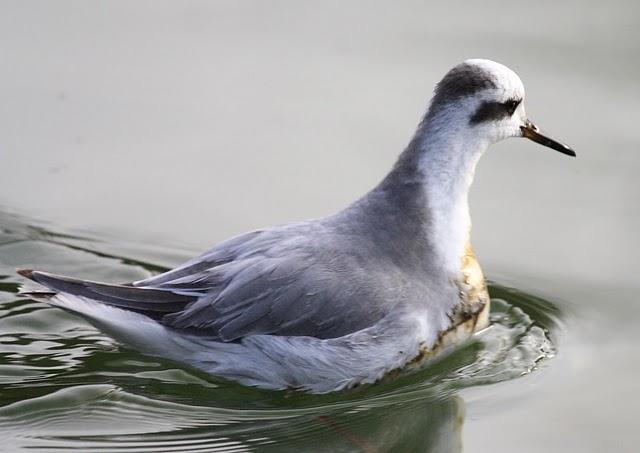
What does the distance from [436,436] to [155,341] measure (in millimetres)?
1517

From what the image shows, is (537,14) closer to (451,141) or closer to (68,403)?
(451,141)

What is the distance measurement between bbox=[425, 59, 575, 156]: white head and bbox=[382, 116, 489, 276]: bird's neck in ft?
0.06

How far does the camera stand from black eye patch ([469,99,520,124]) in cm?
707

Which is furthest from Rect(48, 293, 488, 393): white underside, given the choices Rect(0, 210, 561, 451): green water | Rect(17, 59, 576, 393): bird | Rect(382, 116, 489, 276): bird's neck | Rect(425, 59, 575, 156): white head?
Rect(425, 59, 575, 156): white head

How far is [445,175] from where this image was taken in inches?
278

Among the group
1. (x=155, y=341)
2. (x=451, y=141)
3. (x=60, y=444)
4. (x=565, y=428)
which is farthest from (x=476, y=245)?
(x=60, y=444)

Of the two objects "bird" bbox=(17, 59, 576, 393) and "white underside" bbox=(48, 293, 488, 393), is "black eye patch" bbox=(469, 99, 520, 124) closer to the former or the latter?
"bird" bbox=(17, 59, 576, 393)

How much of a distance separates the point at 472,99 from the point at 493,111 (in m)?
0.16


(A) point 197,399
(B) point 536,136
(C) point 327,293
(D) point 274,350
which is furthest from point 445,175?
(A) point 197,399

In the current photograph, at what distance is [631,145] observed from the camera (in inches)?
346

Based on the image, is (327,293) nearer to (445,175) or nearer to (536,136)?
(445,175)

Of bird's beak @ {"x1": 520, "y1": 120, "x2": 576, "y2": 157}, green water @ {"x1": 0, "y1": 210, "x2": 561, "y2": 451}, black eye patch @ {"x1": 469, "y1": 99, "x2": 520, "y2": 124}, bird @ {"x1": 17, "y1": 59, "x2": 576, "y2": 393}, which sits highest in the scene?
black eye patch @ {"x1": 469, "y1": 99, "x2": 520, "y2": 124}

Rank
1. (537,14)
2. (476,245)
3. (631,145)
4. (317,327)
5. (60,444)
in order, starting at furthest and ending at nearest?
(537,14) → (631,145) → (476,245) → (317,327) → (60,444)

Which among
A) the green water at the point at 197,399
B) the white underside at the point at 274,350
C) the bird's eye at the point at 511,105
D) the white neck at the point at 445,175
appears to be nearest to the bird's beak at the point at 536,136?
the bird's eye at the point at 511,105
